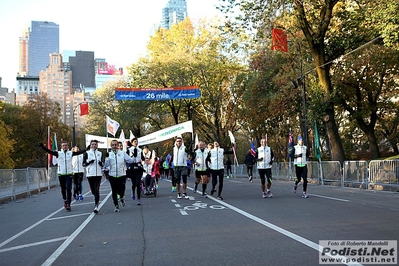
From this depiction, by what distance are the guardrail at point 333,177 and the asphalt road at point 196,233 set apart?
5483 mm

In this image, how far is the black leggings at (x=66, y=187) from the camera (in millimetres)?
13773

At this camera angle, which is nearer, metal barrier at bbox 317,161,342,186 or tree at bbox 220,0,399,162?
metal barrier at bbox 317,161,342,186

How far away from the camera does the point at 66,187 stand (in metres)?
13.9

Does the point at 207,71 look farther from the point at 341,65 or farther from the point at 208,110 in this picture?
the point at 341,65

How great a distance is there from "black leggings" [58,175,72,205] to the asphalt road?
0.80 metres

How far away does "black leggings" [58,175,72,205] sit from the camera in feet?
45.2

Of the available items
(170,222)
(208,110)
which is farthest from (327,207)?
(208,110)

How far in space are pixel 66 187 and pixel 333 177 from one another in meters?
13.5

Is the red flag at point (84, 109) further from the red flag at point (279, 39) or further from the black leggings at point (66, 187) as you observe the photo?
the black leggings at point (66, 187)

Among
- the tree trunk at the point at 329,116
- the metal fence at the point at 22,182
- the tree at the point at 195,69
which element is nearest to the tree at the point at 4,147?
the tree at the point at 195,69

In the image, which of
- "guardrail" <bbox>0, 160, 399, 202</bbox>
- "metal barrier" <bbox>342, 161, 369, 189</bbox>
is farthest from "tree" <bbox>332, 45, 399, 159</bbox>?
"metal barrier" <bbox>342, 161, 369, 189</bbox>

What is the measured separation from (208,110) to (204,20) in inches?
380

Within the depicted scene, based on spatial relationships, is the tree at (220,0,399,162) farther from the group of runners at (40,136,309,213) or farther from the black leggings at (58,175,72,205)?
the black leggings at (58,175,72,205)

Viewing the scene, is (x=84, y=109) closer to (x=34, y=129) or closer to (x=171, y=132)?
(x=34, y=129)
